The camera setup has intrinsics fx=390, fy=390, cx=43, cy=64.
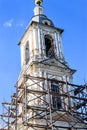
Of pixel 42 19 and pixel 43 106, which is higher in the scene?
pixel 42 19

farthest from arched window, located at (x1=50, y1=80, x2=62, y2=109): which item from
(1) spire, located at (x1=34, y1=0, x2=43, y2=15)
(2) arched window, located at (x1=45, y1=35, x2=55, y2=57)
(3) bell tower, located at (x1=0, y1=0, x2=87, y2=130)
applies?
(1) spire, located at (x1=34, y1=0, x2=43, y2=15)

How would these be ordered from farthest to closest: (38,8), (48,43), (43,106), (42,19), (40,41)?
(38,8) < (42,19) < (48,43) < (40,41) < (43,106)

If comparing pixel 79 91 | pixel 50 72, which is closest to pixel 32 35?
pixel 50 72

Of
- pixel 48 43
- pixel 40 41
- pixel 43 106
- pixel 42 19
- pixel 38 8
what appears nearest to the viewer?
pixel 43 106

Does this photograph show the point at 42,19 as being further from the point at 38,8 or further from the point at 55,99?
the point at 55,99

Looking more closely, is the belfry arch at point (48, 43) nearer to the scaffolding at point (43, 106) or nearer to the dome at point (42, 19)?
the dome at point (42, 19)

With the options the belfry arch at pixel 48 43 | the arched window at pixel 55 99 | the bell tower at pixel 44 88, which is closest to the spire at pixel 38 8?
the bell tower at pixel 44 88

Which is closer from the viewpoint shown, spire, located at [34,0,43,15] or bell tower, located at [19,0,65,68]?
bell tower, located at [19,0,65,68]

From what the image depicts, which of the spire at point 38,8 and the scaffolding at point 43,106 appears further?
the spire at point 38,8

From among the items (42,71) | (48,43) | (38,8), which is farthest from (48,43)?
(42,71)

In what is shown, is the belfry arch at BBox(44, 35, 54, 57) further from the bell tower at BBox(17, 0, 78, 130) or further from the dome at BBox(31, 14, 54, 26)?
the dome at BBox(31, 14, 54, 26)

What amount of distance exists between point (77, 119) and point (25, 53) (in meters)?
9.30

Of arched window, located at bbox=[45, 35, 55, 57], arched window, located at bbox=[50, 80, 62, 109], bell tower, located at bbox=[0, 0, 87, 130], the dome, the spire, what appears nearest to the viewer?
bell tower, located at bbox=[0, 0, 87, 130]

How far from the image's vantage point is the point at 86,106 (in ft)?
86.2
